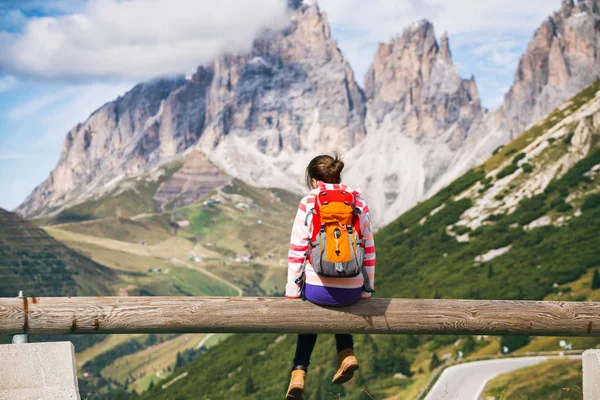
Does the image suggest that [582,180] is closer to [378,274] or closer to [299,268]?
[378,274]

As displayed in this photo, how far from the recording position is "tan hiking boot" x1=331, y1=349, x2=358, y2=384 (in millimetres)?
10078

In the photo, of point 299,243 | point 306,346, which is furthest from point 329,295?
point 306,346

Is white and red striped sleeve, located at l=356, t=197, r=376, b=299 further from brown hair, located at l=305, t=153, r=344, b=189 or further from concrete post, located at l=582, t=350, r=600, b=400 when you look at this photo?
concrete post, located at l=582, t=350, r=600, b=400

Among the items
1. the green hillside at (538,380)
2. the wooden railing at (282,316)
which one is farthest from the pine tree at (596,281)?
the wooden railing at (282,316)

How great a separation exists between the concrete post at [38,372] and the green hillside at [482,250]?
36651mm

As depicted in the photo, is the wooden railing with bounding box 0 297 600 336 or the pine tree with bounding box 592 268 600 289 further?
the pine tree with bounding box 592 268 600 289

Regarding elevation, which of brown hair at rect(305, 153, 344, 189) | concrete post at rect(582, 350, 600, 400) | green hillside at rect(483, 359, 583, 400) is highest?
brown hair at rect(305, 153, 344, 189)

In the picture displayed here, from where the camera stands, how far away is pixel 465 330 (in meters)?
10.1

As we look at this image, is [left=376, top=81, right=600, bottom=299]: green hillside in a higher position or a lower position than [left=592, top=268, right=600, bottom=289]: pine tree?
higher

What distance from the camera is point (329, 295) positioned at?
32.0 ft

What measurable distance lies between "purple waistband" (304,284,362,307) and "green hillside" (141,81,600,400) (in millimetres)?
35545

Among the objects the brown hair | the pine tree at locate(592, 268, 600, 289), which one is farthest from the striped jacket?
the pine tree at locate(592, 268, 600, 289)

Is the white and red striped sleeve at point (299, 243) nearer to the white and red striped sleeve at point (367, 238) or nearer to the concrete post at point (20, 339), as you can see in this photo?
the white and red striped sleeve at point (367, 238)

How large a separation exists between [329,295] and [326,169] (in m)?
1.80
